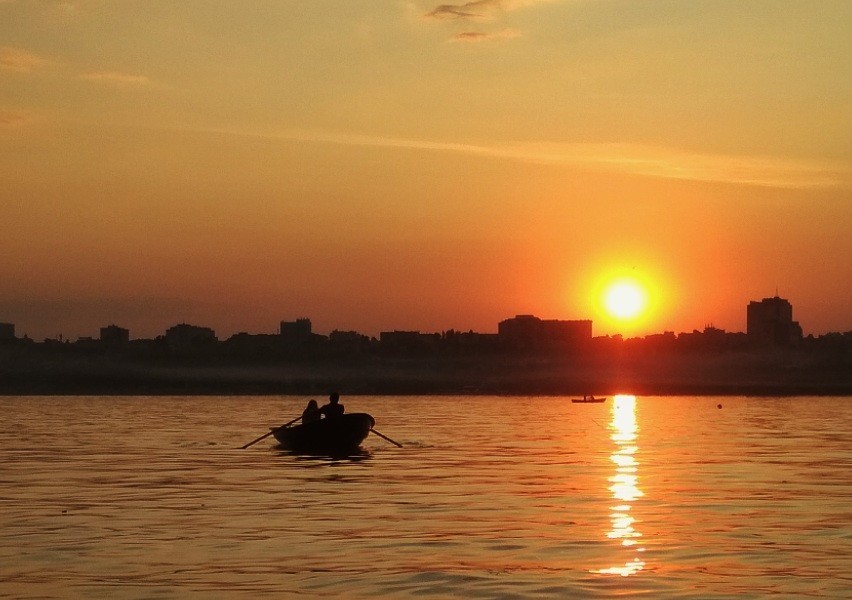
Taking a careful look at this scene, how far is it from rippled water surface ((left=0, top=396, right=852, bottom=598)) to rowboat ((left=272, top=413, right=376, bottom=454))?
58.5 inches

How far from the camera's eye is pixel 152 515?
33469 mm

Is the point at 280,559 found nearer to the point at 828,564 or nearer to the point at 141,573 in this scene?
the point at 141,573

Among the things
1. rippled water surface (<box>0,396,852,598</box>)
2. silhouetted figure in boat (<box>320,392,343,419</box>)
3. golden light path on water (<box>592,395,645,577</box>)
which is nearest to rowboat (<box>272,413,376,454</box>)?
silhouetted figure in boat (<box>320,392,343,419</box>)

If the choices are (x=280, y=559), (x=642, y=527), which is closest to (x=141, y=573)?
(x=280, y=559)

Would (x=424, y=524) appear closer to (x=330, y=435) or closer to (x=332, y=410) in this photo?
(x=330, y=435)

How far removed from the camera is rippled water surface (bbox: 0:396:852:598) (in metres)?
23.5

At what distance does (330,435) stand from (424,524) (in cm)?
2943

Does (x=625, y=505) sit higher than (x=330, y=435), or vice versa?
(x=330, y=435)

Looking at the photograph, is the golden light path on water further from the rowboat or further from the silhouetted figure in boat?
the silhouetted figure in boat

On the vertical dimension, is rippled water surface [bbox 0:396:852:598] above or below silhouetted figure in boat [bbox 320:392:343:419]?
below

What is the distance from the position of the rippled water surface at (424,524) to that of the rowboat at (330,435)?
1486 millimetres

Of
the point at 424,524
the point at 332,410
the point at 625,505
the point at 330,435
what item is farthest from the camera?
the point at 332,410

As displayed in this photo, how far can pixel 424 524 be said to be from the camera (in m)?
31.9

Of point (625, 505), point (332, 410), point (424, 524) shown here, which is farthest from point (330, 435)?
point (424, 524)
